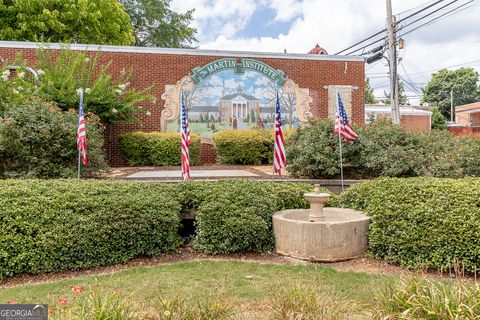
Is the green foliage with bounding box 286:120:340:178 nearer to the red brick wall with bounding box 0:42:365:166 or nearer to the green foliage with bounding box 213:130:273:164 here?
the green foliage with bounding box 213:130:273:164

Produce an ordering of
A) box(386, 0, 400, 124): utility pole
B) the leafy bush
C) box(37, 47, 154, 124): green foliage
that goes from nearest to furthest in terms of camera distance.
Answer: the leafy bush, box(37, 47, 154, 124): green foliage, box(386, 0, 400, 124): utility pole

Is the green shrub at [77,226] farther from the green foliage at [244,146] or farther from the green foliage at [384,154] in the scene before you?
the green foliage at [244,146]

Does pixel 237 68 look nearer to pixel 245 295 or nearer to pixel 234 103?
pixel 234 103

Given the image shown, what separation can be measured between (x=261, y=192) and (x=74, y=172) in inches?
175

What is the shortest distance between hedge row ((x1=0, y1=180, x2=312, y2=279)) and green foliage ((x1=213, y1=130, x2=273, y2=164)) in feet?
25.7

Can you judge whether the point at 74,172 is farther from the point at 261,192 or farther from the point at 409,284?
Result: the point at 409,284

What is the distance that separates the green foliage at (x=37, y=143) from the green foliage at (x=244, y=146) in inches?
248

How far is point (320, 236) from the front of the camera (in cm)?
619

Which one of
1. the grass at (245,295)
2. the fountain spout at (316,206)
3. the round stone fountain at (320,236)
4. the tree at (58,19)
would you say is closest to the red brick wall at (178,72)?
the tree at (58,19)

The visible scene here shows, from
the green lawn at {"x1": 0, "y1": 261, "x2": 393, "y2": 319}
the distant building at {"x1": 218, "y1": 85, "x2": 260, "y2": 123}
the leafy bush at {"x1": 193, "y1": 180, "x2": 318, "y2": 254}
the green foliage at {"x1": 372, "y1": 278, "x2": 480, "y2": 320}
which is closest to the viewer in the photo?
the green foliage at {"x1": 372, "y1": 278, "x2": 480, "y2": 320}

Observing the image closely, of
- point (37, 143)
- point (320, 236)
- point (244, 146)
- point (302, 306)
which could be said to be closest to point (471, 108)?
point (244, 146)

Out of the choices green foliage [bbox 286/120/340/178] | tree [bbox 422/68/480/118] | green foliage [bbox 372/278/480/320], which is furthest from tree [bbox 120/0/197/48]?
tree [bbox 422/68/480/118]

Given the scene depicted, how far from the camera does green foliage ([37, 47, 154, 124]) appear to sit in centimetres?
1173

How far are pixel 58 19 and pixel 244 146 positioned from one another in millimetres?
13618
